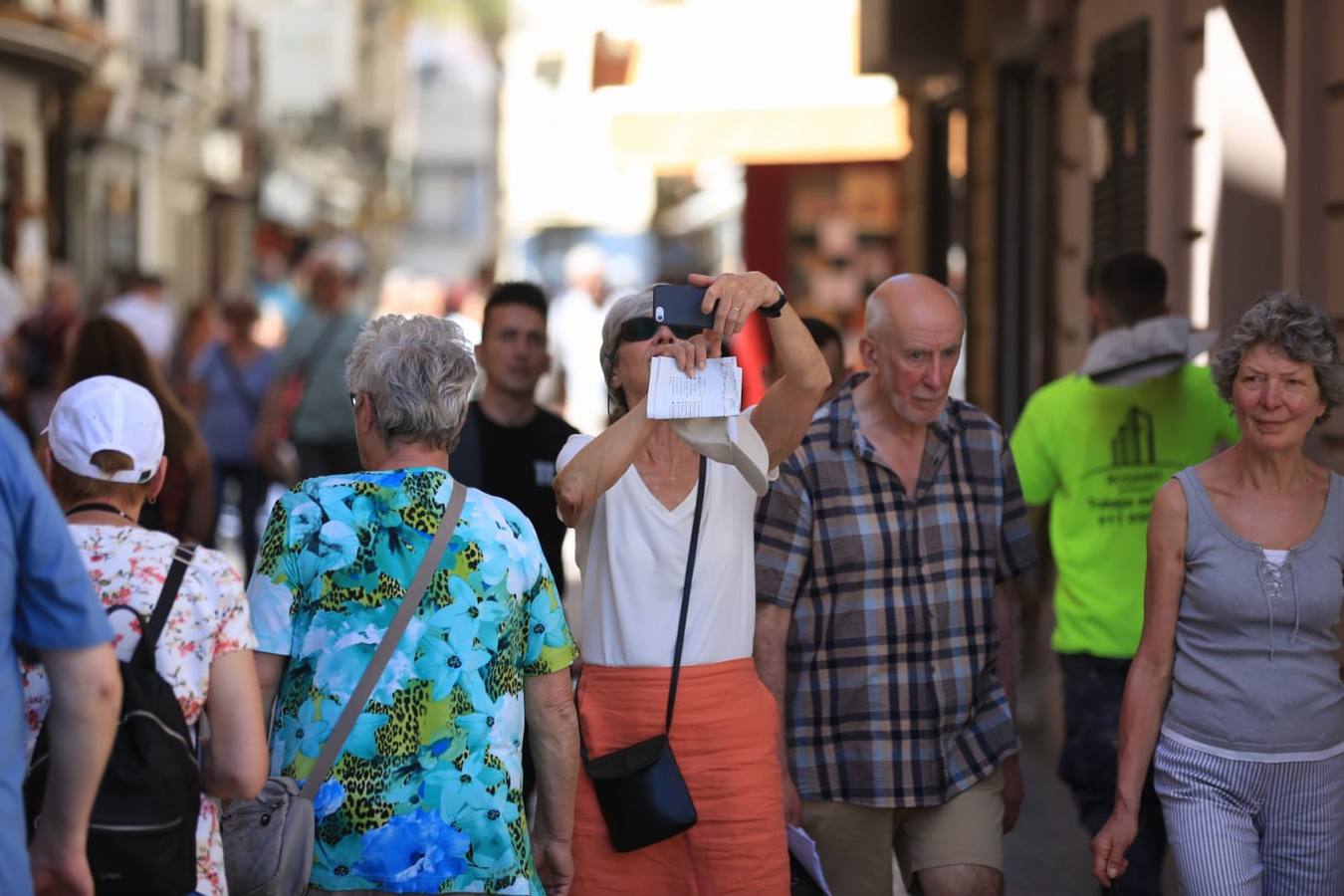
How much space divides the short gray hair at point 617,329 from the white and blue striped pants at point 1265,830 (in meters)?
1.53

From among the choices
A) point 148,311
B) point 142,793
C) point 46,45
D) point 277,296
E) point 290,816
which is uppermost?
point 46,45

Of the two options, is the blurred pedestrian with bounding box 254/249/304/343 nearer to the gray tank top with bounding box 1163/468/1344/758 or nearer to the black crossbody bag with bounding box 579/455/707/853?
the black crossbody bag with bounding box 579/455/707/853

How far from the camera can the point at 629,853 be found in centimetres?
432

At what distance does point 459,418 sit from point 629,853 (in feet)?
3.50

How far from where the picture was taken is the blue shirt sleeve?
3.05 metres

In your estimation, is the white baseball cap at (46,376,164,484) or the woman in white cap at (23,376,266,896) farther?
the white baseball cap at (46,376,164,484)

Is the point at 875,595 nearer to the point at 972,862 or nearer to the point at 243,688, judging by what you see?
the point at 972,862

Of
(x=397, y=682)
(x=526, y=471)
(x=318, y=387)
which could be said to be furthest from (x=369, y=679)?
(x=318, y=387)

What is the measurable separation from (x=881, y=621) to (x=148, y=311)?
11.9m

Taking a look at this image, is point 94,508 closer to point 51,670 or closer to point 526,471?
point 51,670

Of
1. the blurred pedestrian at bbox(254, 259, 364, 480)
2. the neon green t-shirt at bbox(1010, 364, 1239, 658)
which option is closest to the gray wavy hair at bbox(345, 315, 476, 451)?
the neon green t-shirt at bbox(1010, 364, 1239, 658)

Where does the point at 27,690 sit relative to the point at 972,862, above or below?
above

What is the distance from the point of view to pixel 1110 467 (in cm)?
579

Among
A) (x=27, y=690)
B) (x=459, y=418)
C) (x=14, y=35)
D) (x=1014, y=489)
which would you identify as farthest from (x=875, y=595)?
(x=14, y=35)
